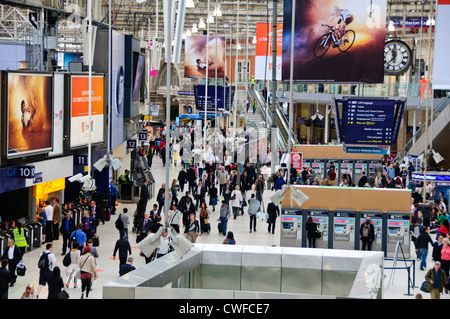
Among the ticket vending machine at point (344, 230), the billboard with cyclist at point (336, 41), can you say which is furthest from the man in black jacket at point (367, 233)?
the billboard with cyclist at point (336, 41)

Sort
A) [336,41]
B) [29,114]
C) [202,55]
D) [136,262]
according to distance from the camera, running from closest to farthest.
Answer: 1. [136,262]
2. [29,114]
3. [336,41]
4. [202,55]

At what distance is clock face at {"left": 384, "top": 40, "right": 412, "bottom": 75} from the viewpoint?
2778 centimetres

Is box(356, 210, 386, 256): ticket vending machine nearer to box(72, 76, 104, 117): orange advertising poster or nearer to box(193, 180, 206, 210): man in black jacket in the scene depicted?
box(193, 180, 206, 210): man in black jacket

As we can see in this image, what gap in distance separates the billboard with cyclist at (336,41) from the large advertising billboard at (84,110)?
6.00 metres

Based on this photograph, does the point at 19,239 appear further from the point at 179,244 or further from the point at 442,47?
the point at 442,47

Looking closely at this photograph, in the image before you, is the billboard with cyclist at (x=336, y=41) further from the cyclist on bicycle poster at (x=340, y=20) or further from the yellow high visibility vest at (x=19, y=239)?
the yellow high visibility vest at (x=19, y=239)

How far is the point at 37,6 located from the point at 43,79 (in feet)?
28.3

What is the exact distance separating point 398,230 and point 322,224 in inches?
79.2

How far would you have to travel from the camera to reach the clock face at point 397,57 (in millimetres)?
27781

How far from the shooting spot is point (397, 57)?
28.1m

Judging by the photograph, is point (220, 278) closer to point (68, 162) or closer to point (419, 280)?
point (419, 280)

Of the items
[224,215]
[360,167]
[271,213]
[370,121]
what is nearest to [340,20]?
[370,121]

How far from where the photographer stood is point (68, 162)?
2356 centimetres
